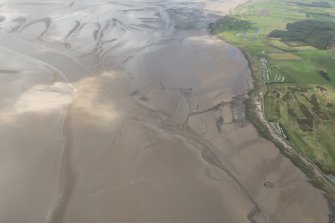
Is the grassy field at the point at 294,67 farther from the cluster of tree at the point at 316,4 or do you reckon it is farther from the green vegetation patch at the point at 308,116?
the cluster of tree at the point at 316,4

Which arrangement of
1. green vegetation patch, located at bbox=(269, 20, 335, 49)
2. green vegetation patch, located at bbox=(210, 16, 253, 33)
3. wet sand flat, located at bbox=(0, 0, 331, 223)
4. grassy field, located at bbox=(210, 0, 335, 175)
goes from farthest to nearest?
green vegetation patch, located at bbox=(210, 16, 253, 33) < green vegetation patch, located at bbox=(269, 20, 335, 49) < grassy field, located at bbox=(210, 0, 335, 175) < wet sand flat, located at bbox=(0, 0, 331, 223)

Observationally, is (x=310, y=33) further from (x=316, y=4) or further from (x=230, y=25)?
(x=316, y=4)

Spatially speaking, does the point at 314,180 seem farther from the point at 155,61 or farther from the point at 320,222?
the point at 155,61

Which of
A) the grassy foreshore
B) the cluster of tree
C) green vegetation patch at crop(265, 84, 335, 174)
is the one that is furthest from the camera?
the cluster of tree

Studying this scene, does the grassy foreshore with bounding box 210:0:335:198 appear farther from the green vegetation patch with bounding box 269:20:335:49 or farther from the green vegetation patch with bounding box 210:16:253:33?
the green vegetation patch with bounding box 269:20:335:49

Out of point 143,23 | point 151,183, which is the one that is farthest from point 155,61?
point 151,183

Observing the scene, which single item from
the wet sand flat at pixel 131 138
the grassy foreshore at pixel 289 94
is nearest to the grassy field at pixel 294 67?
the grassy foreshore at pixel 289 94

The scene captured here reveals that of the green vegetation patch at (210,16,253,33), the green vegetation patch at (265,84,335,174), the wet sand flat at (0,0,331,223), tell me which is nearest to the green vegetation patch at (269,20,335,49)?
the green vegetation patch at (210,16,253,33)
